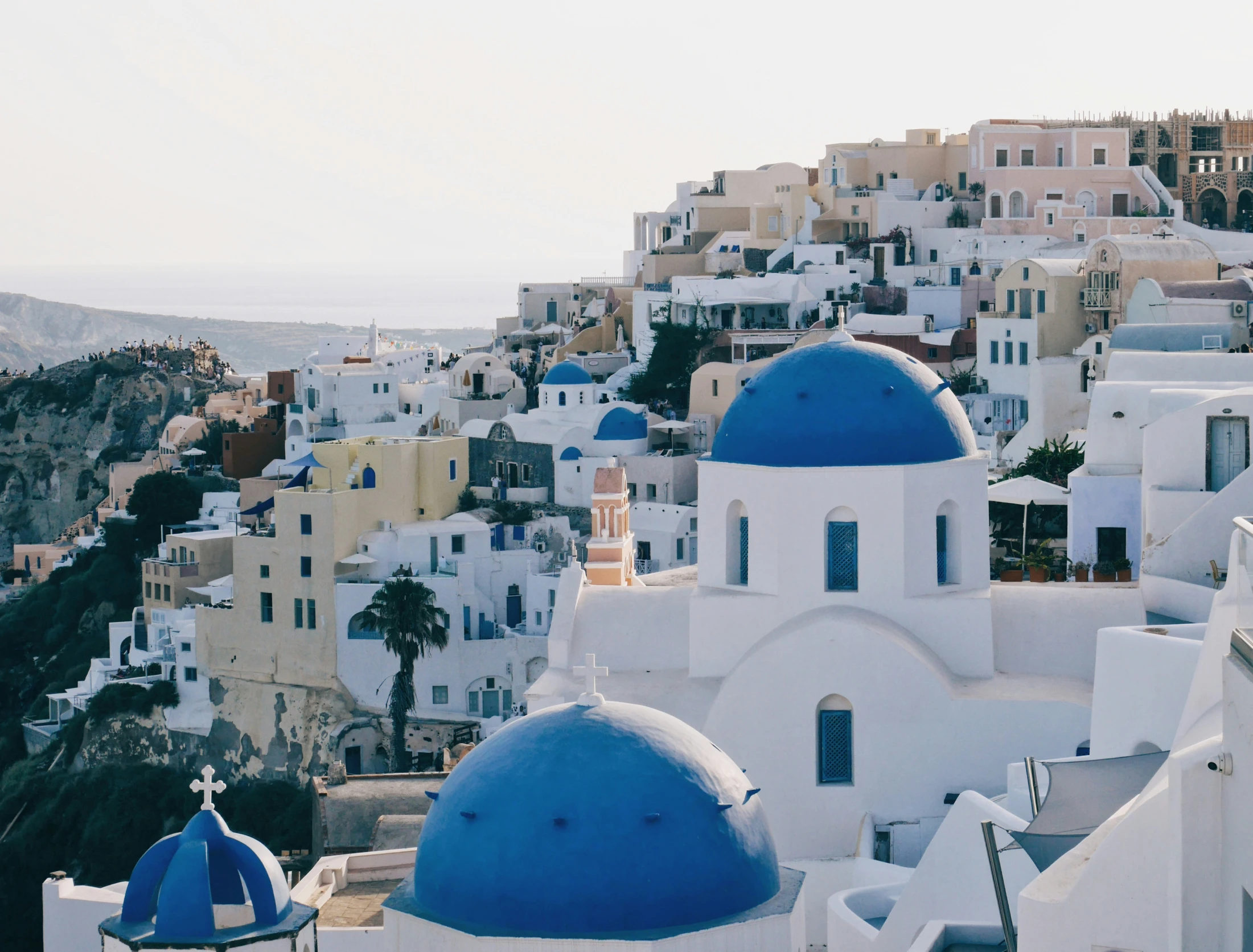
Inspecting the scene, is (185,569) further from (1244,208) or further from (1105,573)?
(1244,208)

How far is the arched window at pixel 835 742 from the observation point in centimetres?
1759

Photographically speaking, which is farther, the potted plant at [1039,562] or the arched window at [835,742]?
the potted plant at [1039,562]

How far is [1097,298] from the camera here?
3688cm

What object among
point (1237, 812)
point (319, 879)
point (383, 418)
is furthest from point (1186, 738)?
point (383, 418)

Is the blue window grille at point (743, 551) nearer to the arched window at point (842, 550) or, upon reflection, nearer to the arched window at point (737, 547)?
the arched window at point (737, 547)

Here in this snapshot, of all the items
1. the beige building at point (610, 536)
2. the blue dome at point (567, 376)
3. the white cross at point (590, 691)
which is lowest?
the white cross at point (590, 691)

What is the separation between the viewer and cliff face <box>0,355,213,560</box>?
229 feet

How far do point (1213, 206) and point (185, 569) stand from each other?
2970 cm

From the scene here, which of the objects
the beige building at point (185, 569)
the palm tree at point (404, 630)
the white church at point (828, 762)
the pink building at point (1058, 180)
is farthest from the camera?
the pink building at point (1058, 180)

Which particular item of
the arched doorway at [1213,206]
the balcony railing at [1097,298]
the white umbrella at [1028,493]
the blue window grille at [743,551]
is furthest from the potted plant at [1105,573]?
the arched doorway at [1213,206]

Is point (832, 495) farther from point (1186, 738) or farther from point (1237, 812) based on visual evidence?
point (1237, 812)

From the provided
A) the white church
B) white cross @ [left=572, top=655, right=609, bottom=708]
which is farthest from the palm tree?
white cross @ [left=572, top=655, right=609, bottom=708]

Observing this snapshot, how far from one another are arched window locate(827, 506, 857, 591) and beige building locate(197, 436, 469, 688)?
22.0 meters

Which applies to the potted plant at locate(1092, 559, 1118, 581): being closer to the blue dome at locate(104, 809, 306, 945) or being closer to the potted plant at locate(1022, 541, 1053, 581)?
the potted plant at locate(1022, 541, 1053, 581)
